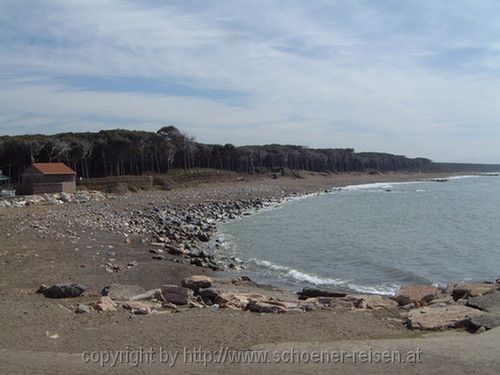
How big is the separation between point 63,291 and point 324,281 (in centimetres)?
1027

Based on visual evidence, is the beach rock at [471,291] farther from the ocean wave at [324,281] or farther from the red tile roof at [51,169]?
the red tile roof at [51,169]

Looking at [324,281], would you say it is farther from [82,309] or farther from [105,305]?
[82,309]

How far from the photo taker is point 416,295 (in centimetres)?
1543

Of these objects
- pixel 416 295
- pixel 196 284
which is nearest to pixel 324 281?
pixel 416 295

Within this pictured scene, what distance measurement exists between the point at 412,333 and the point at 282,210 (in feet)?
138

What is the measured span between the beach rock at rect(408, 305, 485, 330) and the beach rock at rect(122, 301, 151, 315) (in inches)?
230

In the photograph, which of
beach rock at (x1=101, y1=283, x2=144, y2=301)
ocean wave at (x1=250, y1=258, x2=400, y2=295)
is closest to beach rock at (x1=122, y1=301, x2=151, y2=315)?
beach rock at (x1=101, y1=283, x2=144, y2=301)

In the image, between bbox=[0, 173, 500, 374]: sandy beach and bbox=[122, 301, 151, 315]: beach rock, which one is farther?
bbox=[122, 301, 151, 315]: beach rock

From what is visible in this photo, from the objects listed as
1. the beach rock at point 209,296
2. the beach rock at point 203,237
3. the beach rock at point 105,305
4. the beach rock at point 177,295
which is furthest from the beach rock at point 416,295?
the beach rock at point 203,237

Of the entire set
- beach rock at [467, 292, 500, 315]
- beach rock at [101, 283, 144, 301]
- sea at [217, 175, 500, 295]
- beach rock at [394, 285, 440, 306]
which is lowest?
sea at [217, 175, 500, 295]

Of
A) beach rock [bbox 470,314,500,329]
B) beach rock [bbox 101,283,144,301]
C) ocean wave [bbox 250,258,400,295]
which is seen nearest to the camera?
beach rock [bbox 470,314,500,329]

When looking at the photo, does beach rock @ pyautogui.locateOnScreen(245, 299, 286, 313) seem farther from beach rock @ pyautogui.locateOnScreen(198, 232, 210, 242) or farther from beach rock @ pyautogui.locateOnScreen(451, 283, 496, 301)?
beach rock @ pyautogui.locateOnScreen(198, 232, 210, 242)

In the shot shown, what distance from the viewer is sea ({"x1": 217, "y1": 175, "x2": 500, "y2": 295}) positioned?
823 inches

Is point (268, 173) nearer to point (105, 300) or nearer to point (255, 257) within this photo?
point (255, 257)
